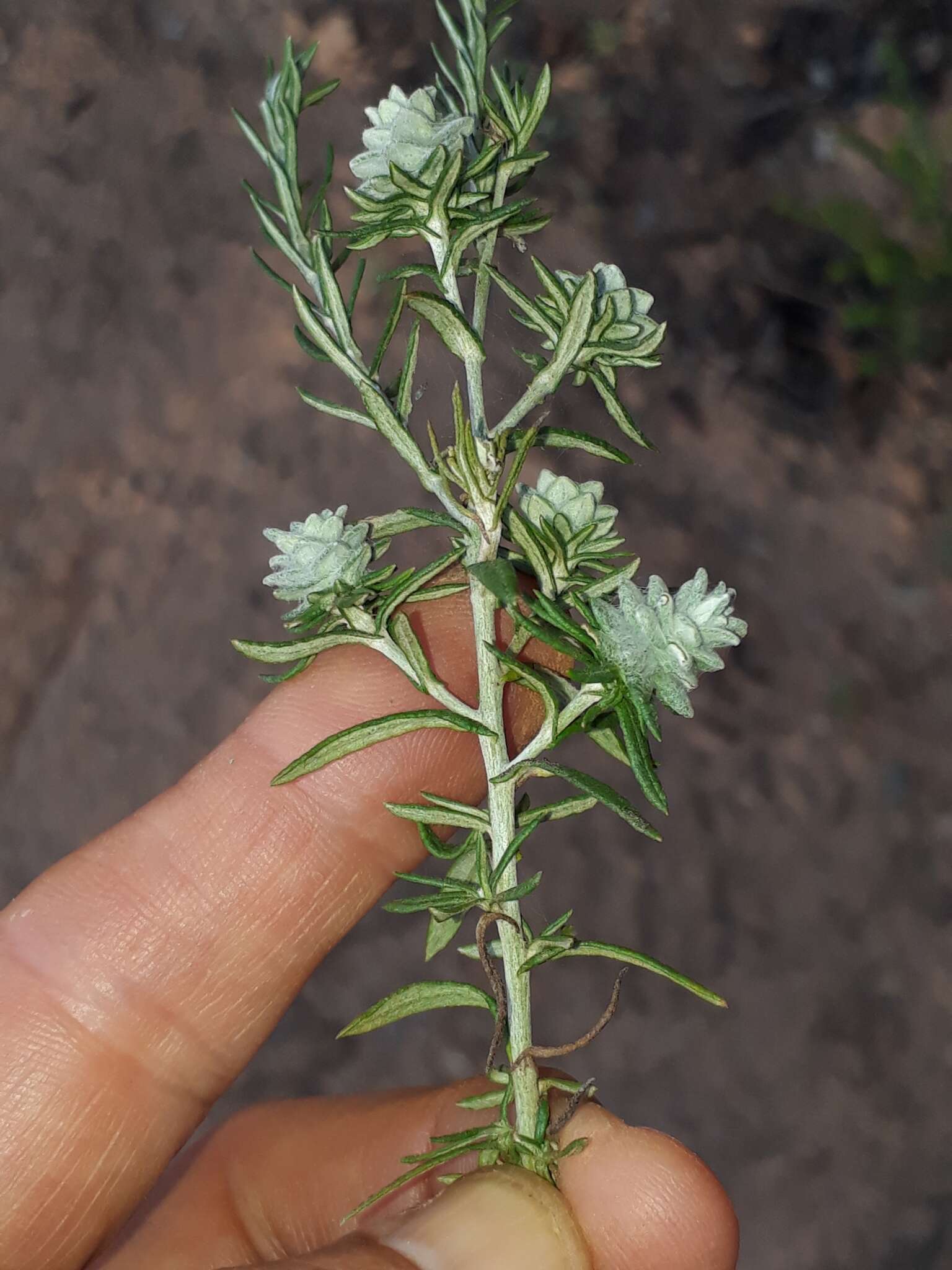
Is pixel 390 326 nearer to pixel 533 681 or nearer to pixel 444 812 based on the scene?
pixel 533 681

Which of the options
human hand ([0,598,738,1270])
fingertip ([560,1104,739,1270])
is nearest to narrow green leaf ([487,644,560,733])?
human hand ([0,598,738,1270])

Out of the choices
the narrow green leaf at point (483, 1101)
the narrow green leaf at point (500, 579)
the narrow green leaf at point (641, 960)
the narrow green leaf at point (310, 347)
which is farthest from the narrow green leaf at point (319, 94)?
the narrow green leaf at point (483, 1101)

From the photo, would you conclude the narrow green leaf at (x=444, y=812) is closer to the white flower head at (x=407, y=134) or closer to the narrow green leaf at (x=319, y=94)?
the white flower head at (x=407, y=134)

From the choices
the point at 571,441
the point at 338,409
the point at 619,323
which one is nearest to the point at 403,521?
Result: the point at 338,409

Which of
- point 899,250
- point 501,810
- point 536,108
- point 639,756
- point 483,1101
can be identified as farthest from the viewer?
point 899,250

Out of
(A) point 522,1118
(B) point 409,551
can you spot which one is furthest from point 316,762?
(B) point 409,551
